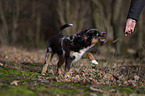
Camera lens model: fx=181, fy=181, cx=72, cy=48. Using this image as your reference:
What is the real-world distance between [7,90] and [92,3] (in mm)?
11954

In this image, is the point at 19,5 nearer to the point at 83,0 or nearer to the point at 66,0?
the point at 66,0

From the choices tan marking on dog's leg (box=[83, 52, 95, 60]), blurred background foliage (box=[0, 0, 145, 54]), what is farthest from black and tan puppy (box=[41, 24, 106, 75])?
blurred background foliage (box=[0, 0, 145, 54])

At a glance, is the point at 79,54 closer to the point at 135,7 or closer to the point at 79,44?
the point at 79,44

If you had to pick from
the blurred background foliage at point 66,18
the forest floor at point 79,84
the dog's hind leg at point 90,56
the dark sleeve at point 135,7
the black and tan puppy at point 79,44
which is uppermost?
the blurred background foliage at point 66,18

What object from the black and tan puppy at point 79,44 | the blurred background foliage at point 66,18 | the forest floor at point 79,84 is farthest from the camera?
the blurred background foliage at point 66,18

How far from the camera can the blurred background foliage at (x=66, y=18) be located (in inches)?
482

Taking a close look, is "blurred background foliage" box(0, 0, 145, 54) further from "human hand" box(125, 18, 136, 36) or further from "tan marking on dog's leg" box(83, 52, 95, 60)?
"human hand" box(125, 18, 136, 36)

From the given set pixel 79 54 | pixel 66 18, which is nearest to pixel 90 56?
pixel 79 54

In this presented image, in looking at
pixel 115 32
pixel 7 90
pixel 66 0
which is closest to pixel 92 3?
pixel 115 32

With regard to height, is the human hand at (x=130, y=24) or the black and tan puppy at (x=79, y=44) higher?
the human hand at (x=130, y=24)

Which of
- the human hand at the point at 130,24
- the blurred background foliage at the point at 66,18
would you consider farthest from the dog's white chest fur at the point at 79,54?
the human hand at the point at 130,24

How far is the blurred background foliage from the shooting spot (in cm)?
1225

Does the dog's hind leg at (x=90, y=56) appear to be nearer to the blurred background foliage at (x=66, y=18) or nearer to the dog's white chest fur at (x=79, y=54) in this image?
the dog's white chest fur at (x=79, y=54)

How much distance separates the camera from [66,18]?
1756 centimetres
